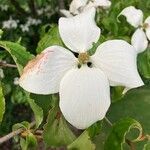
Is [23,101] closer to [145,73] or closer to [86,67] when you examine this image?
[145,73]

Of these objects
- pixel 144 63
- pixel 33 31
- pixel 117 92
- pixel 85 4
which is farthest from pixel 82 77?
pixel 33 31

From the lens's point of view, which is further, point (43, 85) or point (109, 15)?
point (109, 15)

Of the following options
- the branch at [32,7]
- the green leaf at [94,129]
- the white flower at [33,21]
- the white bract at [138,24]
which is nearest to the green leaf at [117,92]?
the green leaf at [94,129]

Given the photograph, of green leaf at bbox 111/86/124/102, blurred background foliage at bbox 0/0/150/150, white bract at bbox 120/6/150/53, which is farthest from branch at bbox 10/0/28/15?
green leaf at bbox 111/86/124/102

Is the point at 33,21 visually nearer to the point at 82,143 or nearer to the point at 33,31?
the point at 33,31

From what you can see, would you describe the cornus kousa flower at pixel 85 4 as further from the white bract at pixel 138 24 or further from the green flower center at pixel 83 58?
the green flower center at pixel 83 58

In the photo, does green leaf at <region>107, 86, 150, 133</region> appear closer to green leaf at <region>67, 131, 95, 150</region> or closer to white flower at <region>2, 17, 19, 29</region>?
green leaf at <region>67, 131, 95, 150</region>

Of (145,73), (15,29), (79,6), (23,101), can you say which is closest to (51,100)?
(145,73)
